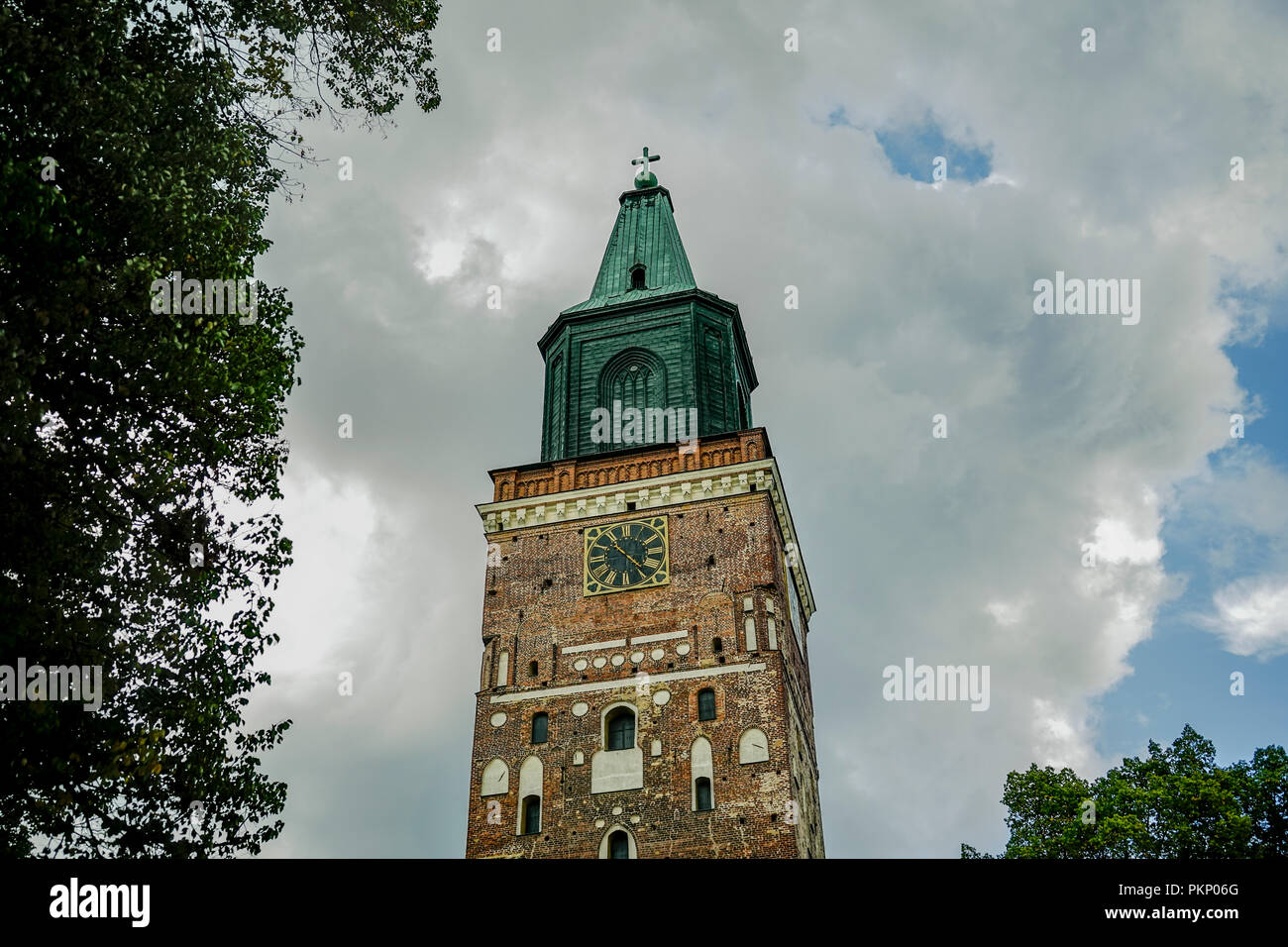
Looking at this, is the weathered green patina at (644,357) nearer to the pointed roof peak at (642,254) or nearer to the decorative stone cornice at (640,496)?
the pointed roof peak at (642,254)

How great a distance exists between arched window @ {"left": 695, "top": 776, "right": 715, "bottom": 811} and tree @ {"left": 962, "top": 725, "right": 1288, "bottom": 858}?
765 centimetres

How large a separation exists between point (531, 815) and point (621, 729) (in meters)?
3.26

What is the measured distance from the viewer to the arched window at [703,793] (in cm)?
2950

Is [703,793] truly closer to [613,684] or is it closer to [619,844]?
[619,844]

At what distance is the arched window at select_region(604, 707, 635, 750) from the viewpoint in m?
31.2

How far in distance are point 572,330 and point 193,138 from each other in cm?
2633

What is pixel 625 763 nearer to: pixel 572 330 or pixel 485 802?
pixel 485 802

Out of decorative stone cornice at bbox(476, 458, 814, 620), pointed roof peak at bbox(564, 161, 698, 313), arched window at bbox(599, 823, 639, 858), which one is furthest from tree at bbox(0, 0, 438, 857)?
pointed roof peak at bbox(564, 161, 698, 313)

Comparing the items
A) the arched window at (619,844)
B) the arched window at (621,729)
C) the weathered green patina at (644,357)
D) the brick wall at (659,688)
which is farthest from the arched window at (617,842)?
the weathered green patina at (644,357)

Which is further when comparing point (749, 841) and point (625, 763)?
point (625, 763)

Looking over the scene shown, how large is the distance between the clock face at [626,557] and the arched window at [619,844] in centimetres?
706

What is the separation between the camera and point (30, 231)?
11.8 metres

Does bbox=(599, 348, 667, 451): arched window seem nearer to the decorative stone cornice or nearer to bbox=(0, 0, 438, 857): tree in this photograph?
the decorative stone cornice
